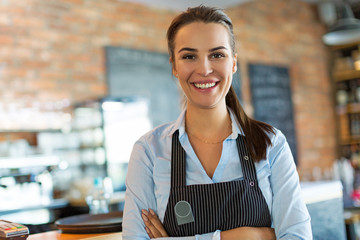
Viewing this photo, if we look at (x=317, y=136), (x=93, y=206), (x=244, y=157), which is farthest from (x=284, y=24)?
(x=244, y=157)

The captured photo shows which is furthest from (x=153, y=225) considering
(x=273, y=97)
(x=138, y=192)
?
(x=273, y=97)

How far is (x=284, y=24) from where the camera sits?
757 centimetres

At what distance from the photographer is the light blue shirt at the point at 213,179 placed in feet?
5.04

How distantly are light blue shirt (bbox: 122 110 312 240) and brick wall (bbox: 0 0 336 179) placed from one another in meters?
3.44

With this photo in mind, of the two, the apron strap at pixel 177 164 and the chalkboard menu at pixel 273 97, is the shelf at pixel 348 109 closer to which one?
the chalkboard menu at pixel 273 97

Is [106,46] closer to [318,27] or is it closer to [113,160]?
[113,160]

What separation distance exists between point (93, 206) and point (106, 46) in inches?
127

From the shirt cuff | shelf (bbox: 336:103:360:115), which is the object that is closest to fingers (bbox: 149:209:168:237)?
the shirt cuff

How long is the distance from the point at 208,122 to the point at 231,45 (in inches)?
11.1

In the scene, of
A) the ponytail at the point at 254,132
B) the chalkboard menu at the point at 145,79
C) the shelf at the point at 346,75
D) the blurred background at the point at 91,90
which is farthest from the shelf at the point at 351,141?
the ponytail at the point at 254,132

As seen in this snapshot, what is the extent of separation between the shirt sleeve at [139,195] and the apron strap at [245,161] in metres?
0.22

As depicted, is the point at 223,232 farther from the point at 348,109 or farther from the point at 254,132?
the point at 348,109

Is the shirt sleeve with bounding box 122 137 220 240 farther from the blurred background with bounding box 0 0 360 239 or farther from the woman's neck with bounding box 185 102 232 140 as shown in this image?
the blurred background with bounding box 0 0 360 239

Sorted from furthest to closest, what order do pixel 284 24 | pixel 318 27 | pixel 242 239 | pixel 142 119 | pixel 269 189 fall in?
pixel 318 27 → pixel 284 24 → pixel 142 119 → pixel 269 189 → pixel 242 239
